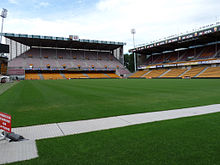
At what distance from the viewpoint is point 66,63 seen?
234ft

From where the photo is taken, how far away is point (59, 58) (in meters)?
74.6

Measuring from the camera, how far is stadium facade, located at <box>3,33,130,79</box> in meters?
62.9

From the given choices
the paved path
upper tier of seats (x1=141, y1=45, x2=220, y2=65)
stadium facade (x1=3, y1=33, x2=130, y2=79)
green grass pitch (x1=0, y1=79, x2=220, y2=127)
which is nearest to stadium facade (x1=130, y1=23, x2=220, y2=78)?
upper tier of seats (x1=141, y1=45, x2=220, y2=65)

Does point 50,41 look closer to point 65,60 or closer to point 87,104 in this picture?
point 65,60

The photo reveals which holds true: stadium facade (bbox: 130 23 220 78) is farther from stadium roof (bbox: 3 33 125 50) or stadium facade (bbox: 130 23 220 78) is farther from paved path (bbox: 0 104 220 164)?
paved path (bbox: 0 104 220 164)

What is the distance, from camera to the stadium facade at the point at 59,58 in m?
62.9

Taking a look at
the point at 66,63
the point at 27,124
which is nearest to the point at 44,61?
the point at 66,63

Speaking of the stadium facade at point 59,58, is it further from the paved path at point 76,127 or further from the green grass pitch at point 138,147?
the green grass pitch at point 138,147

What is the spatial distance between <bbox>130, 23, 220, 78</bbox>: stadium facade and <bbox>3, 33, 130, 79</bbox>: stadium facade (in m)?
15.4

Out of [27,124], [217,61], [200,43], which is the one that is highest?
[200,43]

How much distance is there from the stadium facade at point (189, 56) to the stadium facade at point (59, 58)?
15416 mm

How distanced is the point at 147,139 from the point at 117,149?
0.84 m

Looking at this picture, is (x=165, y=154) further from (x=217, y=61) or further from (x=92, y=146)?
(x=217, y=61)

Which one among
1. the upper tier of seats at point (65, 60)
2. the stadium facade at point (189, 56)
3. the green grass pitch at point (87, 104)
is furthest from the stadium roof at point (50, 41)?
the green grass pitch at point (87, 104)
